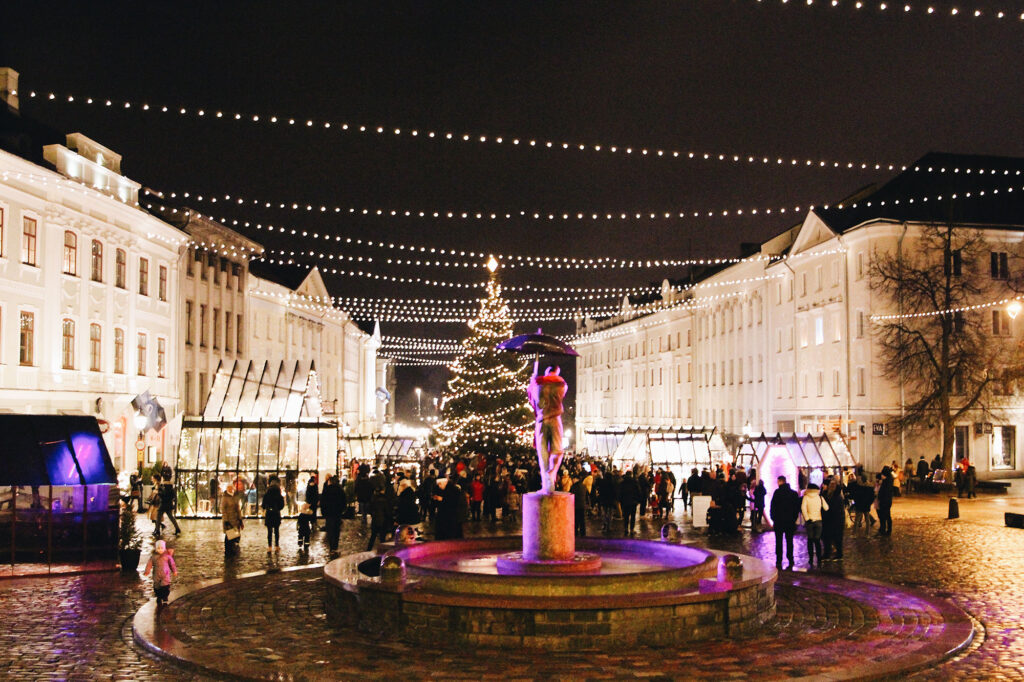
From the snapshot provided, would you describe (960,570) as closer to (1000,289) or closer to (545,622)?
(545,622)

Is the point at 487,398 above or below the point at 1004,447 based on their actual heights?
above

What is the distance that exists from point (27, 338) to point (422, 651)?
2630 centimetres

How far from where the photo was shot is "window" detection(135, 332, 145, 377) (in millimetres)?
40772

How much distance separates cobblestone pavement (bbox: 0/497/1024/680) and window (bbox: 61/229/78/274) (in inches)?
460

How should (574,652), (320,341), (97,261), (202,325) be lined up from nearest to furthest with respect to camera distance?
(574,652) → (97,261) → (202,325) → (320,341)

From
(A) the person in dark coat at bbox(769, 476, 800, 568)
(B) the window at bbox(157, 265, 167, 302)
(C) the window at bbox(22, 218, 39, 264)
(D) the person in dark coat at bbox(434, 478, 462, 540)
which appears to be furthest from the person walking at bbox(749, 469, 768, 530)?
(B) the window at bbox(157, 265, 167, 302)

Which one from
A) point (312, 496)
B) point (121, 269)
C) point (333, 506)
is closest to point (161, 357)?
point (121, 269)

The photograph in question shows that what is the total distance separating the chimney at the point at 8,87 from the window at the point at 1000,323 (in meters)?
41.9

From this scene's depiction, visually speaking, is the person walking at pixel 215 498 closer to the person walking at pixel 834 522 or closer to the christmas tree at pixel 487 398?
the person walking at pixel 834 522

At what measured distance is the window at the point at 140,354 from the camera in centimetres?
4077

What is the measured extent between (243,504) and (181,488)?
6.69 feet

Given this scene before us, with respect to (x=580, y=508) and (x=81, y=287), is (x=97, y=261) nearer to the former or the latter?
(x=81, y=287)

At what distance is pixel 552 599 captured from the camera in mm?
11164

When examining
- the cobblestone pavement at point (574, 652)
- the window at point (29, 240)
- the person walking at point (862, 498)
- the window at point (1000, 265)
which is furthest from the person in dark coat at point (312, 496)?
the window at point (1000, 265)
